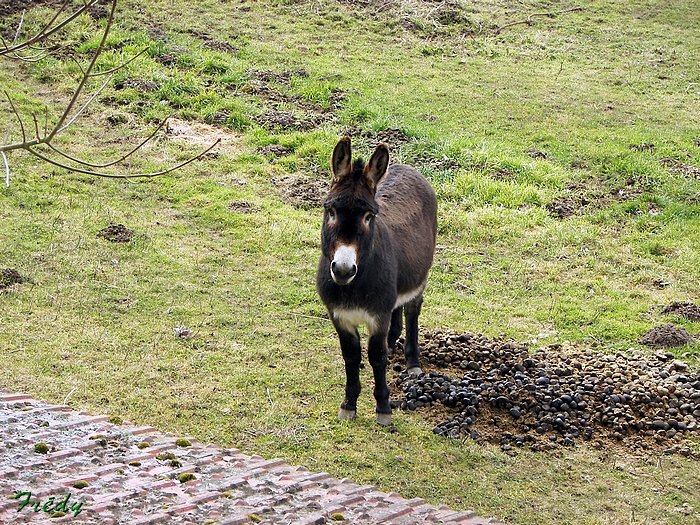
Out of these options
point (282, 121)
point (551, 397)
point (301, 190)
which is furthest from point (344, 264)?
point (282, 121)

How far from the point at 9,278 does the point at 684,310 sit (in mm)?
7703

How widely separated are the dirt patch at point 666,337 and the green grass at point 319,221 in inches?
6.3

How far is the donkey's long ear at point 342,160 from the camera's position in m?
6.24

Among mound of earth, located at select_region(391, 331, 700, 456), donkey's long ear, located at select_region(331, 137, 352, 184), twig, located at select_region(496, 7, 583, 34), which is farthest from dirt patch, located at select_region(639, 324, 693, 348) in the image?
twig, located at select_region(496, 7, 583, 34)

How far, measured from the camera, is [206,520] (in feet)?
13.1

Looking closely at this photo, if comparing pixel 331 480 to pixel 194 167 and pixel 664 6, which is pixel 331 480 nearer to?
pixel 194 167

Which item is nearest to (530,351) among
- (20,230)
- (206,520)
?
→ (206,520)

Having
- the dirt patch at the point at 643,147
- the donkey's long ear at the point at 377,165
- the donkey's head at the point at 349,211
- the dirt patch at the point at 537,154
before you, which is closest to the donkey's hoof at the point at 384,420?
the donkey's head at the point at 349,211

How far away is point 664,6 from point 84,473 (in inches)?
802

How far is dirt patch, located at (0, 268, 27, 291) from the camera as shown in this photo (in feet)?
30.0

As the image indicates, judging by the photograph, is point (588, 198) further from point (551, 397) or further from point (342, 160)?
point (342, 160)

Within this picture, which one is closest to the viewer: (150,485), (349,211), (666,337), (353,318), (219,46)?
(150,485)

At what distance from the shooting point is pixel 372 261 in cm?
657

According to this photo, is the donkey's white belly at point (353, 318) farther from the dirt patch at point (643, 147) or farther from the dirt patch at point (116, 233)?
the dirt patch at point (643, 147)
